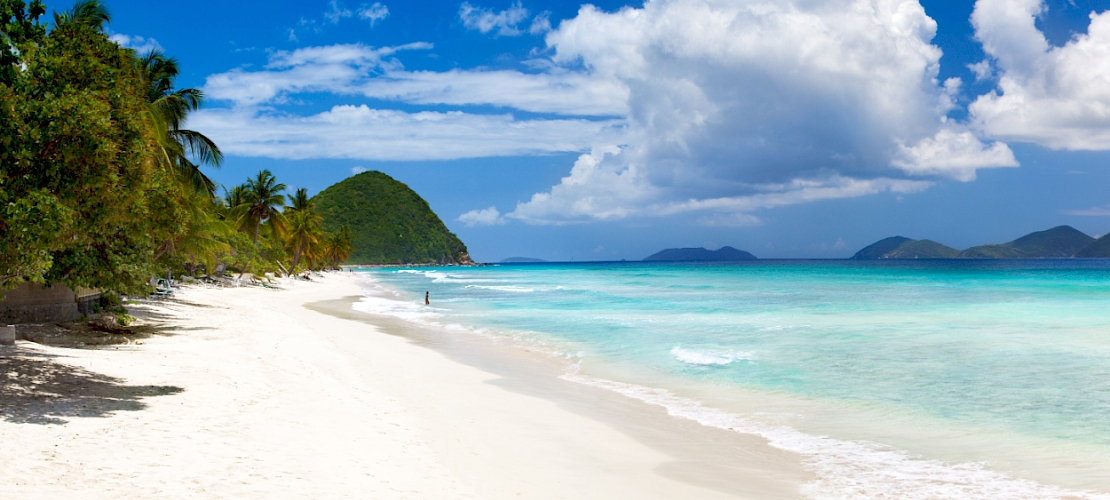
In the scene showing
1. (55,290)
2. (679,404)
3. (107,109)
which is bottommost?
(679,404)

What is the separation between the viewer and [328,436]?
696 cm

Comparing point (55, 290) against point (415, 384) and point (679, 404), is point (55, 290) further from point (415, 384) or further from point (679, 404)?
point (679, 404)

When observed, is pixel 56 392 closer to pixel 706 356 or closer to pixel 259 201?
pixel 706 356

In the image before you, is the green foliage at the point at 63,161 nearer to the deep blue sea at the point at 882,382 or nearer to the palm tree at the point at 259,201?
the deep blue sea at the point at 882,382

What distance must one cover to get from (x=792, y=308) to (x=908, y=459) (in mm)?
24275

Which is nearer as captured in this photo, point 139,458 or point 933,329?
point 139,458

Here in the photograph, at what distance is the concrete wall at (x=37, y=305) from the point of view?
40.5 ft

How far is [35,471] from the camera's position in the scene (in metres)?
5.10

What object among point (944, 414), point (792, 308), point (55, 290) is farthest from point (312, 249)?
point (944, 414)

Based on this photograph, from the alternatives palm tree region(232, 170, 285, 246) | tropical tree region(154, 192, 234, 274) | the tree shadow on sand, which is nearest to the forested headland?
the tree shadow on sand

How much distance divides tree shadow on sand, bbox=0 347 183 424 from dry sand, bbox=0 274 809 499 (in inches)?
1.0

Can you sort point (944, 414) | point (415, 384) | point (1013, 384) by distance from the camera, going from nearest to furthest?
point (944, 414)
point (415, 384)
point (1013, 384)

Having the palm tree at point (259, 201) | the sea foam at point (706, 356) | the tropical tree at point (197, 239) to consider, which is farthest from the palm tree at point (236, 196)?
the sea foam at point (706, 356)

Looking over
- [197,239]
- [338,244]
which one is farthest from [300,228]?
[197,239]
